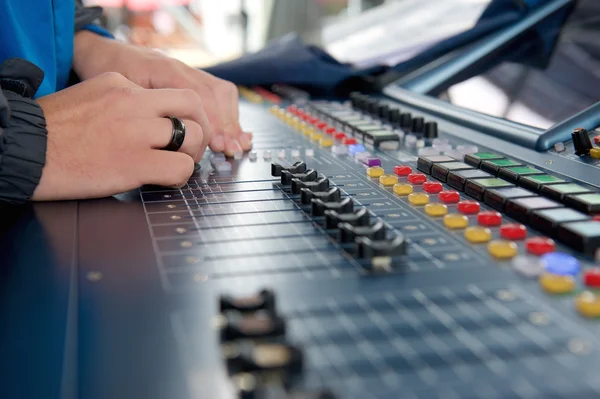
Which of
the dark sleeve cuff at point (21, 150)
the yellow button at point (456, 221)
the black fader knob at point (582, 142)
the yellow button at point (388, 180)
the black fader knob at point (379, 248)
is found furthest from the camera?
the black fader knob at point (582, 142)

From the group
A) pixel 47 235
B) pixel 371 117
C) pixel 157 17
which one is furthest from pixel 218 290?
pixel 157 17

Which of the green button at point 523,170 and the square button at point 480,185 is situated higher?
the green button at point 523,170

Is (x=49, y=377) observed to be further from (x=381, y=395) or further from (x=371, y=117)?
(x=371, y=117)

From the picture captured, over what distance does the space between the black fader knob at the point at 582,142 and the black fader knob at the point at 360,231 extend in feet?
1.70

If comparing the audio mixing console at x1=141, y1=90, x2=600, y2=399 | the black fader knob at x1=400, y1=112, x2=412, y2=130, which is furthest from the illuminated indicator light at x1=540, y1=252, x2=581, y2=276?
the black fader knob at x1=400, y1=112, x2=412, y2=130

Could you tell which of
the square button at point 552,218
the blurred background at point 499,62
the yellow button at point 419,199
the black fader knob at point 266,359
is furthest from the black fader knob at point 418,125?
the black fader knob at point 266,359

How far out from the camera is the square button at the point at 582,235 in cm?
73

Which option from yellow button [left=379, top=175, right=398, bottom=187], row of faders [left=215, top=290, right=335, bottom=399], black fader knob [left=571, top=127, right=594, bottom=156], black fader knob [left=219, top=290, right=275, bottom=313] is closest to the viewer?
row of faders [left=215, top=290, right=335, bottom=399]

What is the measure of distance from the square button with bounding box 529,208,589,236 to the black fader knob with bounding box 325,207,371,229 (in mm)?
190

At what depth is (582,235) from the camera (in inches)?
29.1

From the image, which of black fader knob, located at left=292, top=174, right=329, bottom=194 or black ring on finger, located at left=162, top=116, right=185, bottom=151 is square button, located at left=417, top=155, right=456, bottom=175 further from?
black ring on finger, located at left=162, top=116, right=185, bottom=151

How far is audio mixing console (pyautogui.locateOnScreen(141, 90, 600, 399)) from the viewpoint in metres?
0.51

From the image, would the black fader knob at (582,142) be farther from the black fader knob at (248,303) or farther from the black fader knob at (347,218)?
the black fader knob at (248,303)

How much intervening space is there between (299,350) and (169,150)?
62 cm
